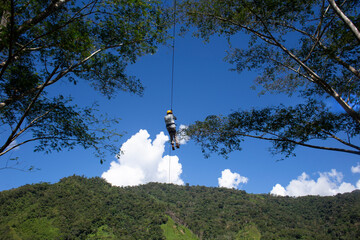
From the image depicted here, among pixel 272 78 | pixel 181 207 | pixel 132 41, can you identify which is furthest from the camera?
pixel 181 207

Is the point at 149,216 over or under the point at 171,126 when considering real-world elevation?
under

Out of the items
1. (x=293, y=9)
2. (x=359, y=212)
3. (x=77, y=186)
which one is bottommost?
(x=359, y=212)

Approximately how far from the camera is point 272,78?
810cm

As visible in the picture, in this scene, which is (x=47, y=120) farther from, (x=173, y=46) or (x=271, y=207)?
(x=271, y=207)

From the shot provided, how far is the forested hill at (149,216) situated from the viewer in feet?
199

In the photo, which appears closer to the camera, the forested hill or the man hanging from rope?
the man hanging from rope

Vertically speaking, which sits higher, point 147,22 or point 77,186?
point 77,186

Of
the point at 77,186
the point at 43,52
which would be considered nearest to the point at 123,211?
the point at 77,186

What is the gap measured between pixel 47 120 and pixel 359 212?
109666mm

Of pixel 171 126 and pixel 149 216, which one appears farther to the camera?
pixel 149 216

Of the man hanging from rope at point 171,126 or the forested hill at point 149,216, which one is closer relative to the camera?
the man hanging from rope at point 171,126

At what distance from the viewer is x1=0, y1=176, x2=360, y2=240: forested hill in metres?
60.7

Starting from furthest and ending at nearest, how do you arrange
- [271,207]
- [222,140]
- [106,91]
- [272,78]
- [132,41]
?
[271,207]
[272,78]
[222,140]
[106,91]
[132,41]

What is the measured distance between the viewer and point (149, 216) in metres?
83.7
